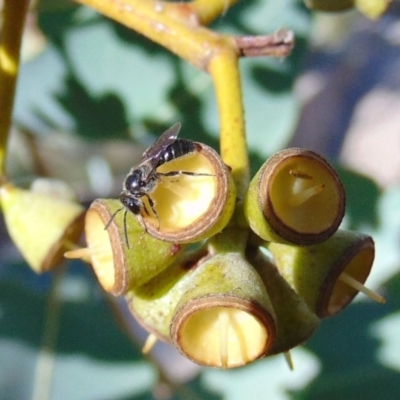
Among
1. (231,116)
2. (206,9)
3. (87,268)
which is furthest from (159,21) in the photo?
(87,268)

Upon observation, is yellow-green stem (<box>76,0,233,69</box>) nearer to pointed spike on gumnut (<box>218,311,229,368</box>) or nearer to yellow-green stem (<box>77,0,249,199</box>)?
yellow-green stem (<box>77,0,249,199</box>)

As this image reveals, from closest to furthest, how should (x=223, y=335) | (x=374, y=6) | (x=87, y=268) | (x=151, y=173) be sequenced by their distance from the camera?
(x=223, y=335), (x=151, y=173), (x=374, y=6), (x=87, y=268)

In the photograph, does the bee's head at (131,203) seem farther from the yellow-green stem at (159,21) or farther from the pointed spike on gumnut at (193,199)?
the yellow-green stem at (159,21)

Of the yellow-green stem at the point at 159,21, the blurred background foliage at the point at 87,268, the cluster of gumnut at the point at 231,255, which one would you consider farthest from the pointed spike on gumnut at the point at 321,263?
the blurred background foliage at the point at 87,268

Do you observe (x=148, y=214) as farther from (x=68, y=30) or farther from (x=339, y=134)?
(x=339, y=134)

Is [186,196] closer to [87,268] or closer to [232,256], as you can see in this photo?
[232,256]

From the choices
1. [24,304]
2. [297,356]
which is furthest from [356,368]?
[24,304]
